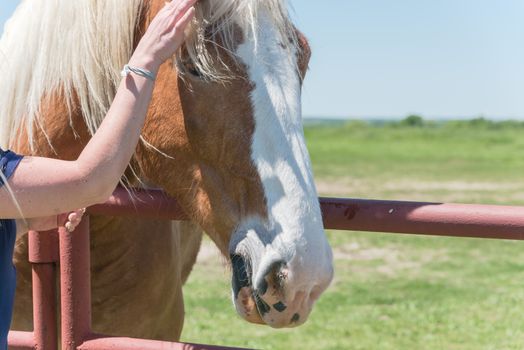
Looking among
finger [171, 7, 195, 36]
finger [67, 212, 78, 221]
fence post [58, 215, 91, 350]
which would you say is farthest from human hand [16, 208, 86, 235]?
finger [171, 7, 195, 36]

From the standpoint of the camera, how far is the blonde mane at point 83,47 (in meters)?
2.00

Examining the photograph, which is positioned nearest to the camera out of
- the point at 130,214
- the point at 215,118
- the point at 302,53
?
the point at 215,118

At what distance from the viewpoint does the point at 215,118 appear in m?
1.96

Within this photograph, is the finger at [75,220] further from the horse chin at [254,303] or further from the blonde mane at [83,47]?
the horse chin at [254,303]

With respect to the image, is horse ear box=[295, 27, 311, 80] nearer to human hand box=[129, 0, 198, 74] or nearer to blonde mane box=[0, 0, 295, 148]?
blonde mane box=[0, 0, 295, 148]

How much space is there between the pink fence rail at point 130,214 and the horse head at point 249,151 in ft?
0.82

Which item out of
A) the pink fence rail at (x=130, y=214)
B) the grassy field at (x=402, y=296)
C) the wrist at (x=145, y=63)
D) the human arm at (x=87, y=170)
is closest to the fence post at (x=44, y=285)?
the pink fence rail at (x=130, y=214)

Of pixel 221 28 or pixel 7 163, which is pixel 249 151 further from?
pixel 7 163

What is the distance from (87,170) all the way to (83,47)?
0.60m

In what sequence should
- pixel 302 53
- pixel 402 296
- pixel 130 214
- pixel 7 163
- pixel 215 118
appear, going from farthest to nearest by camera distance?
pixel 402 296
pixel 130 214
pixel 302 53
pixel 215 118
pixel 7 163

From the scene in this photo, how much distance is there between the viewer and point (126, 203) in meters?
2.33

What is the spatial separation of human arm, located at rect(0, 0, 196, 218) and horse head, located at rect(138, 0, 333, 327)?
0.22 metres

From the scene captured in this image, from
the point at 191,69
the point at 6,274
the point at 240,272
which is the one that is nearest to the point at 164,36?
the point at 191,69

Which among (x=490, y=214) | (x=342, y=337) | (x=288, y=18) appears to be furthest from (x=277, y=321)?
(x=342, y=337)
